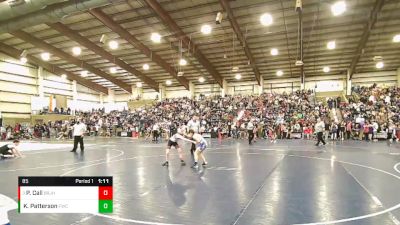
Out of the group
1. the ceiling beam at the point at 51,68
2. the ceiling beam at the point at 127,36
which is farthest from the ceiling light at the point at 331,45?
the ceiling beam at the point at 51,68

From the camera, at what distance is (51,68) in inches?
1633

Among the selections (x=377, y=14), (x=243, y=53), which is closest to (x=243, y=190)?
(x=377, y=14)

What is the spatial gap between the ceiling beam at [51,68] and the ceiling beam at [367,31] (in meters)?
35.8

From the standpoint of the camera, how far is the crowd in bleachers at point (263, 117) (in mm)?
25219

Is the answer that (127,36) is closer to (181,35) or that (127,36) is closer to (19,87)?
(181,35)

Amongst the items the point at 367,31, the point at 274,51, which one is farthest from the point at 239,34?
the point at 367,31

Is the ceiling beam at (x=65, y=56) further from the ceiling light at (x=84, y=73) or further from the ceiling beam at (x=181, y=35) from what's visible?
the ceiling beam at (x=181, y=35)

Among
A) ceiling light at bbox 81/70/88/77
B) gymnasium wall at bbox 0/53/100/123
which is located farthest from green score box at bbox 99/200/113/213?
ceiling light at bbox 81/70/88/77

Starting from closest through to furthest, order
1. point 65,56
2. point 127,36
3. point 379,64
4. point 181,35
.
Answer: point 181,35
point 127,36
point 379,64
point 65,56

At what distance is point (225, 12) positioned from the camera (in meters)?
24.3

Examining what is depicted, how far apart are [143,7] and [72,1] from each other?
765 cm

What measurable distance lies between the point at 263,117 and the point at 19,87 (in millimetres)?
30281

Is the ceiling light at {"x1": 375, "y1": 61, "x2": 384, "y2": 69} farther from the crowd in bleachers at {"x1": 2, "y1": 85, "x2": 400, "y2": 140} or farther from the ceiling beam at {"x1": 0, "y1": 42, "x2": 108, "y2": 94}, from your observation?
the ceiling beam at {"x1": 0, "y1": 42, "x2": 108, "y2": 94}

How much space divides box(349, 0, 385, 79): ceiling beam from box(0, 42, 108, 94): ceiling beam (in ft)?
117
